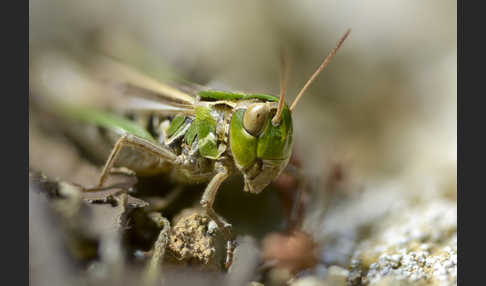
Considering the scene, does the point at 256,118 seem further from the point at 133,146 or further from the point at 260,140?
the point at 133,146

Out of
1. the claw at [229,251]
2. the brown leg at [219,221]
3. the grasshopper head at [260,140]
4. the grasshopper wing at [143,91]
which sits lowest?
the claw at [229,251]

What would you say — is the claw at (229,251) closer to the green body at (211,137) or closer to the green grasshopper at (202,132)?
the green grasshopper at (202,132)

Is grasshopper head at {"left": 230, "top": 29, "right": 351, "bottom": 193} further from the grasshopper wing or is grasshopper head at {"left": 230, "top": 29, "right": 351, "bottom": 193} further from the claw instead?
the grasshopper wing

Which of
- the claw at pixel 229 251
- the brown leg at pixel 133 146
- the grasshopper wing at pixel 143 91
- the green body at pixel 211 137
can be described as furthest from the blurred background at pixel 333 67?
the claw at pixel 229 251

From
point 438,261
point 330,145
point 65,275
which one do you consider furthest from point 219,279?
point 330,145

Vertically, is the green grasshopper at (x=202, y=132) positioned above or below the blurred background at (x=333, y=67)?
below

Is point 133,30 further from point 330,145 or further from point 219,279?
point 219,279

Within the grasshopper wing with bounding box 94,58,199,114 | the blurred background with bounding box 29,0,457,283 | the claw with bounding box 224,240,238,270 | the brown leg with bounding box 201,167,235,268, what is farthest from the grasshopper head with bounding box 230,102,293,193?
the blurred background with bounding box 29,0,457,283
